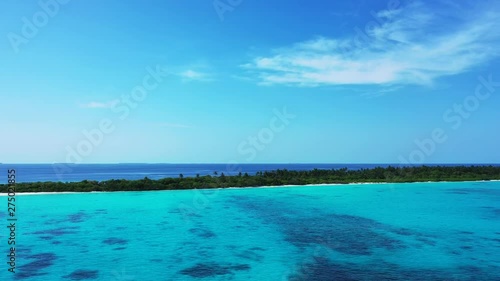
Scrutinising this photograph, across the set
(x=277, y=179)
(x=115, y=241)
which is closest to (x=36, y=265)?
(x=115, y=241)

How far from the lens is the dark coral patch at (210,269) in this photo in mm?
12234

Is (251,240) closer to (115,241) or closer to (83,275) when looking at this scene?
(115,241)

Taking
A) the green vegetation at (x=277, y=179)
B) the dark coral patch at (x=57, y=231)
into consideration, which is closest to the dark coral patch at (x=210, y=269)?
the dark coral patch at (x=57, y=231)

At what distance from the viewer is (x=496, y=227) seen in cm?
2116

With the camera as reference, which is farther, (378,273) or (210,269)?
(210,269)

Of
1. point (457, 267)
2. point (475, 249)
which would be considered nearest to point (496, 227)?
point (475, 249)

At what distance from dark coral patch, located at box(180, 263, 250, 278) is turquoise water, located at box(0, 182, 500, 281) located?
0.04 m

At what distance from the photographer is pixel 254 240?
17.4 meters

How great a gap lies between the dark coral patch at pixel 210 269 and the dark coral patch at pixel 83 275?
3.21 metres

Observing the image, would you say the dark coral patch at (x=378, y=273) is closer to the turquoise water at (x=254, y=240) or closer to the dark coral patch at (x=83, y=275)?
the turquoise water at (x=254, y=240)

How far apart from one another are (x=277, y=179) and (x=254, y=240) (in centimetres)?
3130

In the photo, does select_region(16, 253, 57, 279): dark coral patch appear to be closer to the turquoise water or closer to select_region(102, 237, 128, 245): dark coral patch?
the turquoise water

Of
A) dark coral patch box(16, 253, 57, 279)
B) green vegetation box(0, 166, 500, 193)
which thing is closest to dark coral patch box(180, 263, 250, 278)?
dark coral patch box(16, 253, 57, 279)

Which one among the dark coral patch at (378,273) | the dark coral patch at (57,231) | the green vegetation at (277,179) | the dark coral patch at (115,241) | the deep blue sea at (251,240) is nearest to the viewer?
the dark coral patch at (378,273)
